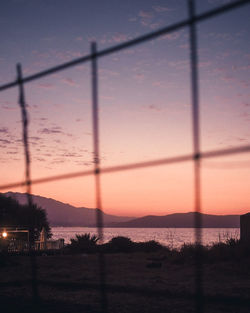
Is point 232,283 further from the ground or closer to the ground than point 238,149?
closer to the ground

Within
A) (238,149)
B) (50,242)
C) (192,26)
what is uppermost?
(192,26)

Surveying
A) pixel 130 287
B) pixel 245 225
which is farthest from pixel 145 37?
pixel 245 225

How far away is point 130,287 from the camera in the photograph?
8562 millimetres

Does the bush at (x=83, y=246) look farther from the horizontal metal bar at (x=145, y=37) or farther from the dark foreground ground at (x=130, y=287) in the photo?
the horizontal metal bar at (x=145, y=37)

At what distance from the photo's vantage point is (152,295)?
25.2 ft

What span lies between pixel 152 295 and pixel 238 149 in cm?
512

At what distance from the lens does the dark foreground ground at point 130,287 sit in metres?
6.71

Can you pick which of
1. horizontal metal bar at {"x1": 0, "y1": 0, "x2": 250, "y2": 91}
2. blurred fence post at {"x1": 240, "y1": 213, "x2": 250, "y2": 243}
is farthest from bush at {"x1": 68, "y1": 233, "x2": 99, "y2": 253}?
horizontal metal bar at {"x1": 0, "y1": 0, "x2": 250, "y2": 91}

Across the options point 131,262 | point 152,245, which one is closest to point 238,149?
point 131,262

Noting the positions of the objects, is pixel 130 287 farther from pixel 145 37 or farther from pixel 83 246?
pixel 83 246

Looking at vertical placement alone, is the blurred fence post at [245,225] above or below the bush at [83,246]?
above

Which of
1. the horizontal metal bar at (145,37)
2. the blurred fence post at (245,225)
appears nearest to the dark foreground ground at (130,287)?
the horizontal metal bar at (145,37)

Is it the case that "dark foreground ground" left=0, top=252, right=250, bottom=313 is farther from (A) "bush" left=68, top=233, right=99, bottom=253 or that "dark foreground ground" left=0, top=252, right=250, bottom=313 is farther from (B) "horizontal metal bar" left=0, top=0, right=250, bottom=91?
(A) "bush" left=68, top=233, right=99, bottom=253

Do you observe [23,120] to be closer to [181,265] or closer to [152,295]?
[152,295]
